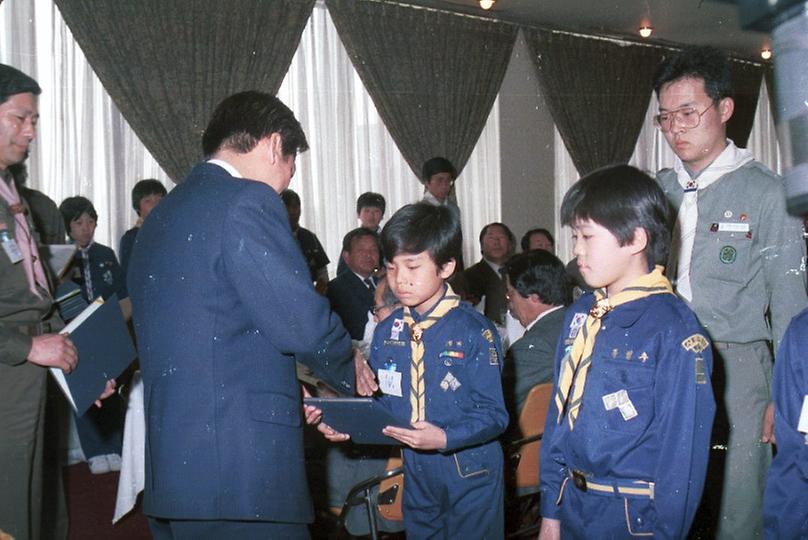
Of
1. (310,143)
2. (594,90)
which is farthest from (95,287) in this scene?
(594,90)

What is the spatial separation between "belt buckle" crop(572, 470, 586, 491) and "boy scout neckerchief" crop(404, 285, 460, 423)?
1.87 ft

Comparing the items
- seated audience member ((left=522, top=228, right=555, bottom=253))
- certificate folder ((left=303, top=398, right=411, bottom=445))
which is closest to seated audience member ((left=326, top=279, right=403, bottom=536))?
certificate folder ((left=303, top=398, right=411, bottom=445))

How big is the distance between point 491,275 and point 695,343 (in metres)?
4.08

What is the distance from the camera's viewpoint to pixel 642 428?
1.53m

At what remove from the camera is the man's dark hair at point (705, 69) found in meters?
2.17

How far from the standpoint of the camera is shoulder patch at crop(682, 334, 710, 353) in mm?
1522

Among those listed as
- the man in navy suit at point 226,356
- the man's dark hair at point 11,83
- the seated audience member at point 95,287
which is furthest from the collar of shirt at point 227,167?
the seated audience member at point 95,287

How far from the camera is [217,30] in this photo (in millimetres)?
5816

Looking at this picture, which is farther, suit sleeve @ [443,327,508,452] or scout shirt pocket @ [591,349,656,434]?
suit sleeve @ [443,327,508,452]

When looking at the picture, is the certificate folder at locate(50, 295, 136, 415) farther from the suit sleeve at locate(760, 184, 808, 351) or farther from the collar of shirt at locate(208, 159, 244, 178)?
the suit sleeve at locate(760, 184, 808, 351)

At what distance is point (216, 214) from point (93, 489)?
10.3ft

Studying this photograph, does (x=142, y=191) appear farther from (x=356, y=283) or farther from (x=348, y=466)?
(x=348, y=466)

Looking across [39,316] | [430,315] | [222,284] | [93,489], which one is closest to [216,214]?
[222,284]

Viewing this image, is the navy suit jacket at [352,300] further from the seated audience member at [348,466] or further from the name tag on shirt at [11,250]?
the name tag on shirt at [11,250]
